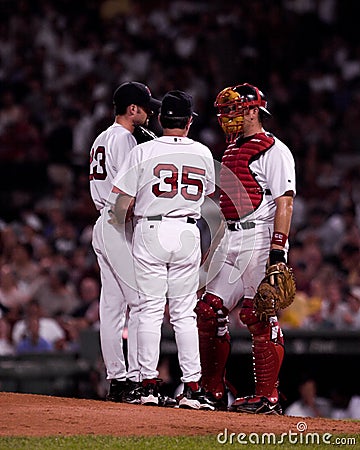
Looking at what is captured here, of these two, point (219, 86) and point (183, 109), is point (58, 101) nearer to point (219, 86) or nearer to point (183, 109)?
point (219, 86)

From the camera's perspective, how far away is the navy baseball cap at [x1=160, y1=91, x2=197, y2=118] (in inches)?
281

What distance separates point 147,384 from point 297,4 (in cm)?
1182

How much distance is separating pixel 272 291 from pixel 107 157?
4.88ft

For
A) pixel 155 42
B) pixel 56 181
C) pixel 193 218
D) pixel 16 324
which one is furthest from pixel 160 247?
pixel 155 42

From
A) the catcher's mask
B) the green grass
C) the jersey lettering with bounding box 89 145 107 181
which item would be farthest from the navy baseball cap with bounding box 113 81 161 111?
the green grass

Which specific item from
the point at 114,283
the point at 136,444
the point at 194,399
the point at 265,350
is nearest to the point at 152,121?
the point at 114,283

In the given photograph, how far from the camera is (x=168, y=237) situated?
701 cm

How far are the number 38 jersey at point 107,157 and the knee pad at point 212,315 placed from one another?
0.98 m

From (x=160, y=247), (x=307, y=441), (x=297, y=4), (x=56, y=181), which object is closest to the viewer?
(x=307, y=441)

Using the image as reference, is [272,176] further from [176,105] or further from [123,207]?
[123,207]

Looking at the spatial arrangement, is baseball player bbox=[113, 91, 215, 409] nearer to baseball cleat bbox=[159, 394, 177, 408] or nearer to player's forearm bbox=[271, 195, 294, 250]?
baseball cleat bbox=[159, 394, 177, 408]

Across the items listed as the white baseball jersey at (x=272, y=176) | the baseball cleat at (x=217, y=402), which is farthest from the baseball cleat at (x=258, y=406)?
the white baseball jersey at (x=272, y=176)

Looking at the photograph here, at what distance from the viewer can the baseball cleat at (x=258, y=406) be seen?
7.21 metres

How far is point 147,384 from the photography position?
A: 7148mm
